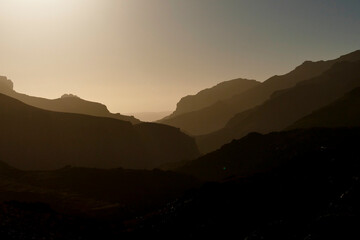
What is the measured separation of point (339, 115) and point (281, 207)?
86482 mm

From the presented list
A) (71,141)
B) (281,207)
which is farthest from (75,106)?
(281,207)

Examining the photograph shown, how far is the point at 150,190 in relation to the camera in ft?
177

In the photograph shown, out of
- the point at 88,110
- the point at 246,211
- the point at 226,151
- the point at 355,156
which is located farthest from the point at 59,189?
the point at 88,110

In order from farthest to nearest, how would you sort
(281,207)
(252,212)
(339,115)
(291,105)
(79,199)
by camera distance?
(291,105) < (339,115) < (79,199) < (252,212) < (281,207)

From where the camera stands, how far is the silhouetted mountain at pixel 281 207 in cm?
1282

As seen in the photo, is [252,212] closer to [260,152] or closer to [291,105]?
[260,152]

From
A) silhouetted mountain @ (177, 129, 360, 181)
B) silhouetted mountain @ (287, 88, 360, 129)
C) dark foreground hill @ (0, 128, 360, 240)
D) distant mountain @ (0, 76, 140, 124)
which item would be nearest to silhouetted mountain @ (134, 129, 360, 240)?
dark foreground hill @ (0, 128, 360, 240)

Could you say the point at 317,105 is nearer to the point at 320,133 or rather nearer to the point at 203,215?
the point at 320,133

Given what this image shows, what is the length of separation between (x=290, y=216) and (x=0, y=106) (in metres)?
93.9

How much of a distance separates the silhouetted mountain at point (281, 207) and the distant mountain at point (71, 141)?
75.0 meters

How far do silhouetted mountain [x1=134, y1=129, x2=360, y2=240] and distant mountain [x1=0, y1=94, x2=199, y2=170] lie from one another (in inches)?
2951

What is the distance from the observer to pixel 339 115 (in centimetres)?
9406

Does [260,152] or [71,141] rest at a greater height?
[71,141]

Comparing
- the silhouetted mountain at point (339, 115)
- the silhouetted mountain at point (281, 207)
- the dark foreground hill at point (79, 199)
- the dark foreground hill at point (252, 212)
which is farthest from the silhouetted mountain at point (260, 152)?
the silhouetted mountain at point (281, 207)
